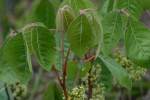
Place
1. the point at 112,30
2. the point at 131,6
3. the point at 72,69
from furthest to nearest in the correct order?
the point at 72,69, the point at 131,6, the point at 112,30

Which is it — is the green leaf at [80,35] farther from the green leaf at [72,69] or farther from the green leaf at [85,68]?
the green leaf at [72,69]

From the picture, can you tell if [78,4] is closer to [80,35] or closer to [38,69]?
[80,35]

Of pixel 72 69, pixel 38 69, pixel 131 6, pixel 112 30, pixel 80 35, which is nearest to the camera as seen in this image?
pixel 80 35

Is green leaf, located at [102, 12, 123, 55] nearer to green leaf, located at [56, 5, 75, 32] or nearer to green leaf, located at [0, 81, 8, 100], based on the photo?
green leaf, located at [56, 5, 75, 32]

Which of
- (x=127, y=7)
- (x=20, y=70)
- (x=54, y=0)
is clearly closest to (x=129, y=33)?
(x=127, y=7)

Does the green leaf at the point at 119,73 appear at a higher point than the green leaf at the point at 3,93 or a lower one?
higher

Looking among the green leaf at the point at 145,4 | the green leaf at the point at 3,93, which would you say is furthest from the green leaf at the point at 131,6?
the green leaf at the point at 3,93

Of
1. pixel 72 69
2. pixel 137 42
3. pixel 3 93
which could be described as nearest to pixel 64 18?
pixel 137 42

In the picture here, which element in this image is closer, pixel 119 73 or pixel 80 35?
pixel 80 35
